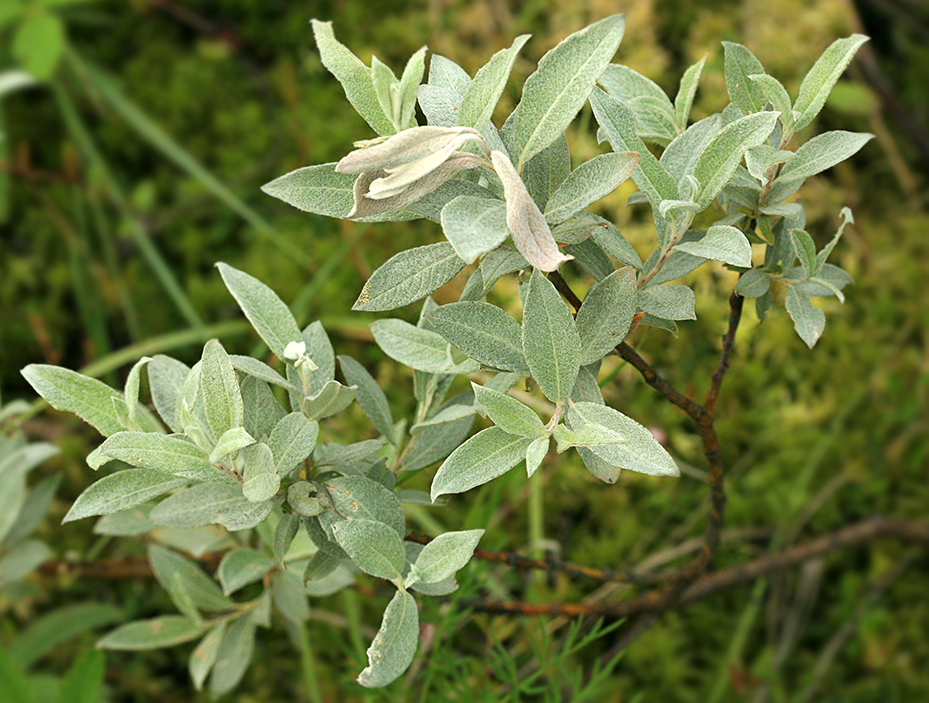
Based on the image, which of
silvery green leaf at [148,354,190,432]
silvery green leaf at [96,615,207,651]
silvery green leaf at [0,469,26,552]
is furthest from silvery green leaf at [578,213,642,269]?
silvery green leaf at [0,469,26,552]

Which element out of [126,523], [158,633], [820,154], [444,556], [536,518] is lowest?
[536,518]

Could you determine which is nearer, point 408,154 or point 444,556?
point 408,154

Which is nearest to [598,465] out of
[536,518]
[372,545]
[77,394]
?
[372,545]

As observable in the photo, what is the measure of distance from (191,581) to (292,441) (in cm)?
34

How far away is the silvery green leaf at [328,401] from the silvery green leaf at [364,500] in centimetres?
5

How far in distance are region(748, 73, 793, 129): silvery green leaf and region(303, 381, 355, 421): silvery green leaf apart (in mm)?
331

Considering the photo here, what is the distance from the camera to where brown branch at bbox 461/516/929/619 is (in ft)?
2.52

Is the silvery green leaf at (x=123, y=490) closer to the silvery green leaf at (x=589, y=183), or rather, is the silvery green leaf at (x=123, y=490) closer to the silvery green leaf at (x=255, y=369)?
the silvery green leaf at (x=255, y=369)

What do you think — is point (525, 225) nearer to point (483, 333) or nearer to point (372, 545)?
point (483, 333)

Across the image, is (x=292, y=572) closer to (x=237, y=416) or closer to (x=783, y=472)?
(x=237, y=416)

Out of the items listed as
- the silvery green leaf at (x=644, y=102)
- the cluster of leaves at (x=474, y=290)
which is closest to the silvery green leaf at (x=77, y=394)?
the cluster of leaves at (x=474, y=290)

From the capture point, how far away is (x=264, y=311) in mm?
583

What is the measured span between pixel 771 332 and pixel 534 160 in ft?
2.99

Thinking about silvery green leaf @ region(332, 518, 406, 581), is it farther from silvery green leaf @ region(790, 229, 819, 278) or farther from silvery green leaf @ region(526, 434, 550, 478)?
silvery green leaf @ region(790, 229, 819, 278)
